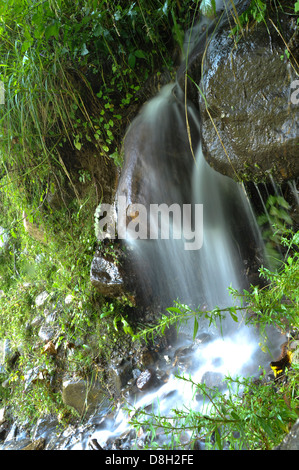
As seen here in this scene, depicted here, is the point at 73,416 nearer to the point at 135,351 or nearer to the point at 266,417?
the point at 135,351

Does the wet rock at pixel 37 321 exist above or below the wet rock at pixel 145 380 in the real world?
below

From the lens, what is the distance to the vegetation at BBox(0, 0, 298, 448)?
2.86 metres

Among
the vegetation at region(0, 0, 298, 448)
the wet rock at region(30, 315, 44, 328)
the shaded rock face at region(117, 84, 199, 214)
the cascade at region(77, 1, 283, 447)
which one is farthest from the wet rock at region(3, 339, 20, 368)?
the shaded rock face at region(117, 84, 199, 214)

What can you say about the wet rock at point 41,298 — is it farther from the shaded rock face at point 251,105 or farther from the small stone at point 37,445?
the shaded rock face at point 251,105

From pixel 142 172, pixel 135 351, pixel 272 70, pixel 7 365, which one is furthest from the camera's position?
pixel 7 365

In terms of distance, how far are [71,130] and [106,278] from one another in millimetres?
1303

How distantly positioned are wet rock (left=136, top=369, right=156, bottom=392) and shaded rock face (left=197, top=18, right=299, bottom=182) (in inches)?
63.1

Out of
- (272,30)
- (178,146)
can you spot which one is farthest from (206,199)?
(272,30)

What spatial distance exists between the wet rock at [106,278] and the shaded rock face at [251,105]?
1.19 meters

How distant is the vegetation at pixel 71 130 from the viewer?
286cm

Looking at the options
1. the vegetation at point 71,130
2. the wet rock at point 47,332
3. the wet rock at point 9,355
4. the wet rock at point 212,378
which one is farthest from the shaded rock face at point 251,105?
the wet rock at point 9,355

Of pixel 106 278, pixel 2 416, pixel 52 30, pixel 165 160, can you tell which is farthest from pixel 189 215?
pixel 2 416

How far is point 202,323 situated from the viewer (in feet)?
10.3

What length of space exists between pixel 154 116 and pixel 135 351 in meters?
1.91
